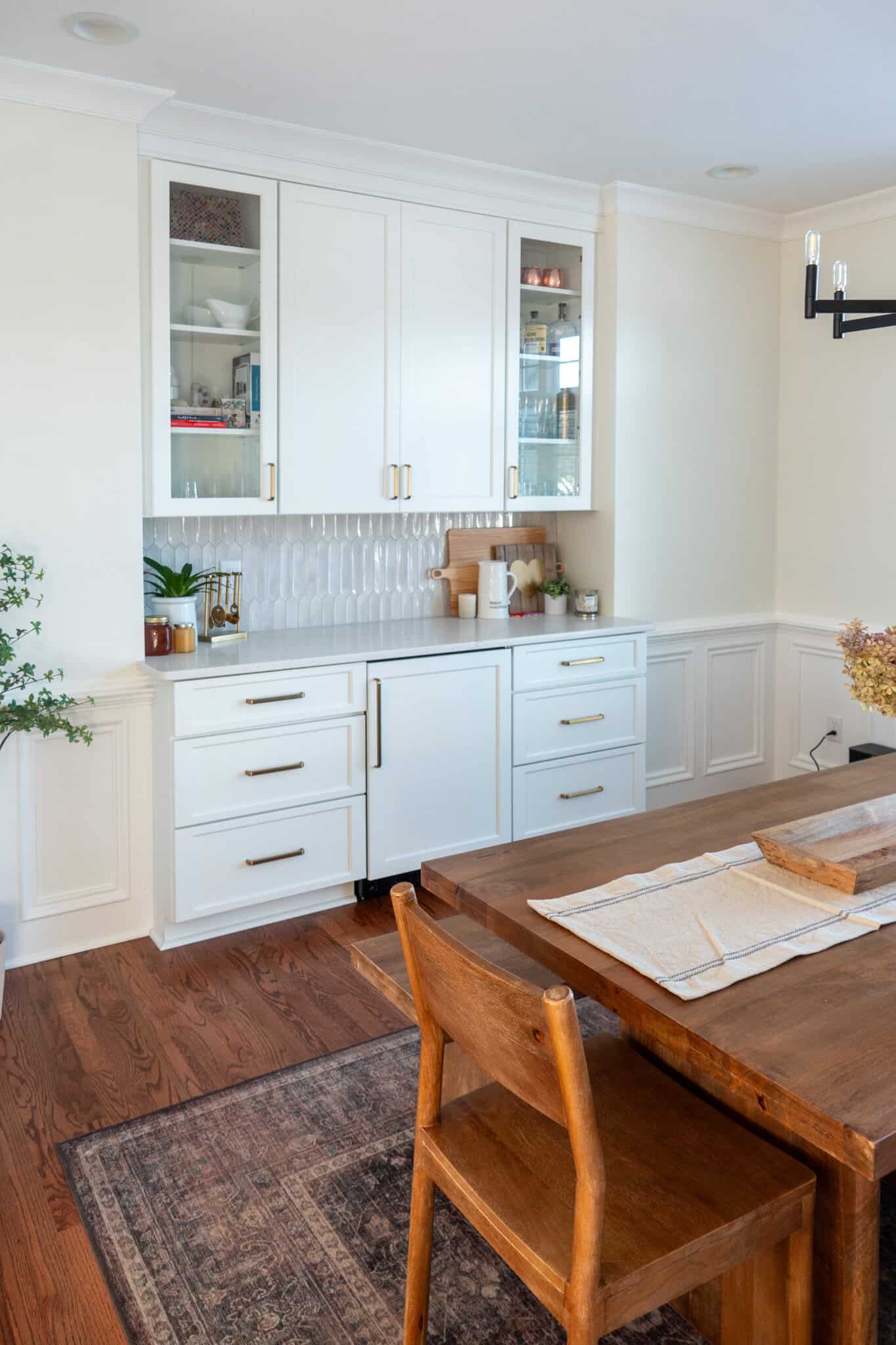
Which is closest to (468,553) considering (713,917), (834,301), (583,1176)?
(834,301)

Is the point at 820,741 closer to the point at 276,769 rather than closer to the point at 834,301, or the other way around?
the point at 276,769

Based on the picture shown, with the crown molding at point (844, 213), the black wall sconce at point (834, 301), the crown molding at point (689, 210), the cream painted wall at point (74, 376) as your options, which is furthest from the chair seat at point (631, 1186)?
the crown molding at point (844, 213)

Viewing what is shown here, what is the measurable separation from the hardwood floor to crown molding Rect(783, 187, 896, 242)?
10.2 feet

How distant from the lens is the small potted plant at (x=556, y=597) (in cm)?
432

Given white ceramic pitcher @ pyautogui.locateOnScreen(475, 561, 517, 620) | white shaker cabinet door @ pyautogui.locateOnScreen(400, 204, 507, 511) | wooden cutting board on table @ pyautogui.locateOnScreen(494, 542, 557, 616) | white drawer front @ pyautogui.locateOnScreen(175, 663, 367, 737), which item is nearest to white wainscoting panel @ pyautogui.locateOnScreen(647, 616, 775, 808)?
wooden cutting board on table @ pyautogui.locateOnScreen(494, 542, 557, 616)

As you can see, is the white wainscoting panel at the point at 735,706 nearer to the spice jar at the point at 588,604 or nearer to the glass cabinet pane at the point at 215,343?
the spice jar at the point at 588,604

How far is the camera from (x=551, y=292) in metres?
4.05

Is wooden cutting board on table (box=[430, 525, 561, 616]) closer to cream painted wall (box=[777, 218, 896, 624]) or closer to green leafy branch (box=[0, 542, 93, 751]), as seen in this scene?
cream painted wall (box=[777, 218, 896, 624])

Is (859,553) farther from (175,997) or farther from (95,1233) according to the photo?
(95,1233)

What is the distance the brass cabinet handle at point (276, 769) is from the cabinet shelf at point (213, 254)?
1566mm

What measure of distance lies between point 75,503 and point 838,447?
3010mm

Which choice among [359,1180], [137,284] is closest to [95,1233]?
[359,1180]

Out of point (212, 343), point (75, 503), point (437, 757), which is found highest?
point (212, 343)

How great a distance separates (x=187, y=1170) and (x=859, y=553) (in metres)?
3.43
